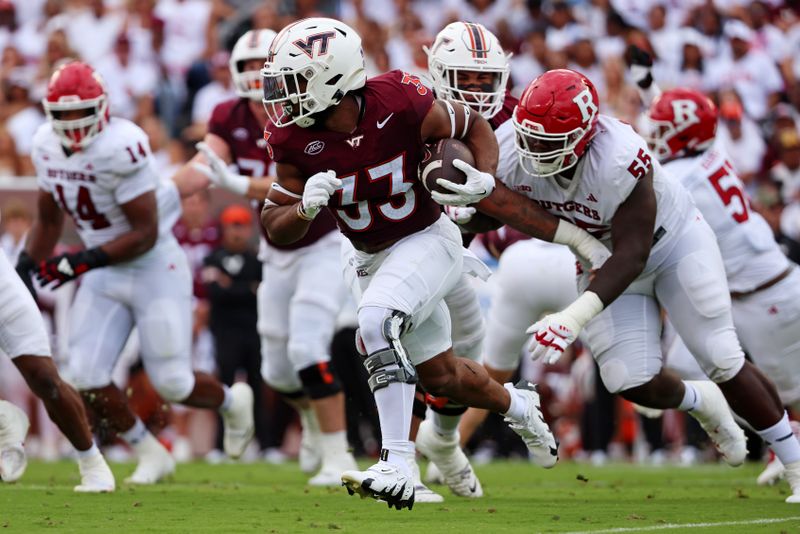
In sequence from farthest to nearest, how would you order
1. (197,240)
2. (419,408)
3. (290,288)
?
(197,240), (290,288), (419,408)

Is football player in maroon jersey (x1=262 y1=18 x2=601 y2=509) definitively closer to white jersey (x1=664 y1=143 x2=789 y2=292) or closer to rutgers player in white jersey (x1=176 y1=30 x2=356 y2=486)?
white jersey (x1=664 y1=143 x2=789 y2=292)

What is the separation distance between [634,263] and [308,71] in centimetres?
159

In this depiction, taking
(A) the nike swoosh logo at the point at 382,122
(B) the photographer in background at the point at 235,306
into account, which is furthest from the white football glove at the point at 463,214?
(B) the photographer in background at the point at 235,306

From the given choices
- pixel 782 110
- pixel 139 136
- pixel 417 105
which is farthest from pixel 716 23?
pixel 417 105

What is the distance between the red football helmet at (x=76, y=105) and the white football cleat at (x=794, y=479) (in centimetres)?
391

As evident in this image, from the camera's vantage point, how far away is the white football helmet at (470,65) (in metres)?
6.59

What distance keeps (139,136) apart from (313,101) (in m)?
2.37

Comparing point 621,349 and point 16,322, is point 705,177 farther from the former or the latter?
point 16,322

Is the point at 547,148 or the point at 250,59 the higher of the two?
the point at 547,148

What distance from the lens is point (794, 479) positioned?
6031mm

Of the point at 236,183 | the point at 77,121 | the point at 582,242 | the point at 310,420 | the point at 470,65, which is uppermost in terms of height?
the point at 470,65

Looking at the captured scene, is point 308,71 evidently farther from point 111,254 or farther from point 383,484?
point 111,254

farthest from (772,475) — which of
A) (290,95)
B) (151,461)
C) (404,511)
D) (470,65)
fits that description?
(290,95)

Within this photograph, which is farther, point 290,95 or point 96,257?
point 96,257
